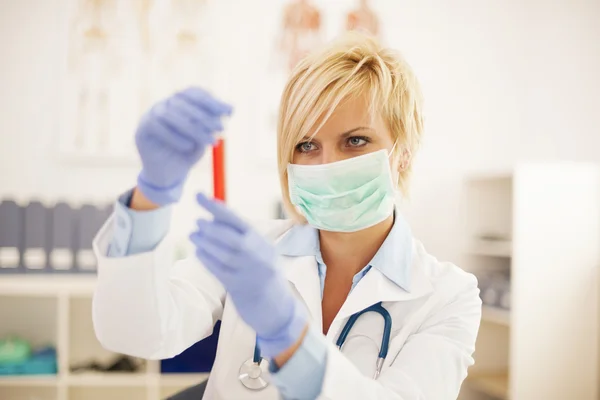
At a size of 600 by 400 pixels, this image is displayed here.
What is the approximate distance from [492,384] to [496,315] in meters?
0.35

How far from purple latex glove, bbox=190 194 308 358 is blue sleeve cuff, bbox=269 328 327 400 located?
0.09 ft

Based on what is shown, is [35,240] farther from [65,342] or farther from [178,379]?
[178,379]

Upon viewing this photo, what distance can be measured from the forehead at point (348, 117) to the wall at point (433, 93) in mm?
1866

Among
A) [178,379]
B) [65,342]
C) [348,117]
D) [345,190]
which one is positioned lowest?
[178,379]

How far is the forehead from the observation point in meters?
1.12

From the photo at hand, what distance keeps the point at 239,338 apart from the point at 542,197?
2.03 m

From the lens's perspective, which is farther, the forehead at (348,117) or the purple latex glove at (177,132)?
the forehead at (348,117)

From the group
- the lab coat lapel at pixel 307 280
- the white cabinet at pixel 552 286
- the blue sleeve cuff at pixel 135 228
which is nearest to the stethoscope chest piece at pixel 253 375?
the lab coat lapel at pixel 307 280

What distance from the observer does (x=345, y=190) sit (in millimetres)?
A: 1169

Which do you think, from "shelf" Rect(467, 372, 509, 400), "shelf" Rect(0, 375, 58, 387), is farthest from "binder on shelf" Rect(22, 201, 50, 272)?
"shelf" Rect(467, 372, 509, 400)

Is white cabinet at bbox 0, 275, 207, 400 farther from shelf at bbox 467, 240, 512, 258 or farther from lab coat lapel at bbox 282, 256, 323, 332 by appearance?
shelf at bbox 467, 240, 512, 258

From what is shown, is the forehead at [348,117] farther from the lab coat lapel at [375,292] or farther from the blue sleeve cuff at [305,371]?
the blue sleeve cuff at [305,371]

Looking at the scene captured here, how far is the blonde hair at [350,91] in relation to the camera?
112 cm

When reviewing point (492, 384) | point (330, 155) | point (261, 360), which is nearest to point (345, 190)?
point (330, 155)
